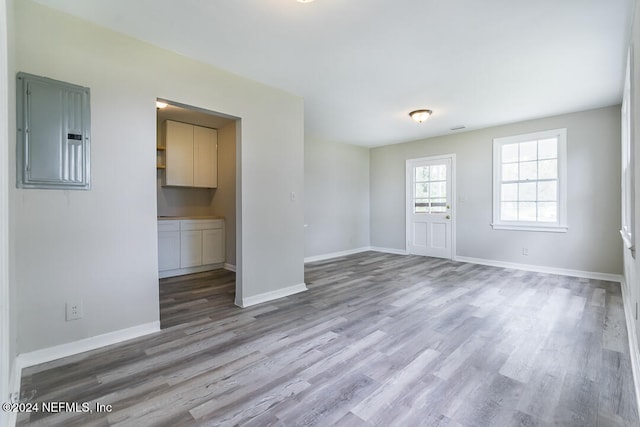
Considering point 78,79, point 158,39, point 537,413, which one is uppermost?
point 158,39

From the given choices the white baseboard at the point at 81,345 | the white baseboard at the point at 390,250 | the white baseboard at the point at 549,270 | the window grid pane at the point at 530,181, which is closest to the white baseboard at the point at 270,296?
the white baseboard at the point at 81,345

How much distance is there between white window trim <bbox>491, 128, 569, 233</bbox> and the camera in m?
4.50

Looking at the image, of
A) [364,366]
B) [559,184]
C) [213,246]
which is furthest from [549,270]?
[213,246]

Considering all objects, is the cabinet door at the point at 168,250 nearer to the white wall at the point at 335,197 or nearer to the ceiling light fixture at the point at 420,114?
the white wall at the point at 335,197

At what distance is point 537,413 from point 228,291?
332cm

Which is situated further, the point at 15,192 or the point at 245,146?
the point at 245,146

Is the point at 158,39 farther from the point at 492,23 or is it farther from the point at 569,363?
the point at 569,363

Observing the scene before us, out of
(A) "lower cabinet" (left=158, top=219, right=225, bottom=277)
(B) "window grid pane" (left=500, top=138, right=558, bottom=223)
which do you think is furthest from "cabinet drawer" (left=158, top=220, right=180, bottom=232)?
(B) "window grid pane" (left=500, top=138, right=558, bottom=223)

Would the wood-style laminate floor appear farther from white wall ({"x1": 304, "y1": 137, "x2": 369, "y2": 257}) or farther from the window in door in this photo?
the window in door

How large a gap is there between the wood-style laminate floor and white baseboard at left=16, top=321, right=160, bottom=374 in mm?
78

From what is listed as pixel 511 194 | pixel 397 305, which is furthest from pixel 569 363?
pixel 511 194

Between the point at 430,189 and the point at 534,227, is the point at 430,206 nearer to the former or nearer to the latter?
the point at 430,189

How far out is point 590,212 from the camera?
169 inches

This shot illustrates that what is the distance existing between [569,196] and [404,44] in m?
3.92
